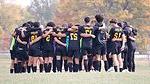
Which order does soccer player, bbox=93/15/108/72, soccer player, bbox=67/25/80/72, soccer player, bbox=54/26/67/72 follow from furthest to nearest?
soccer player, bbox=54/26/67/72
soccer player, bbox=67/25/80/72
soccer player, bbox=93/15/108/72

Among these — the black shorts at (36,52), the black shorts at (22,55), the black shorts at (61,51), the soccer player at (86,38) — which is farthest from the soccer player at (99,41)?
the black shorts at (22,55)

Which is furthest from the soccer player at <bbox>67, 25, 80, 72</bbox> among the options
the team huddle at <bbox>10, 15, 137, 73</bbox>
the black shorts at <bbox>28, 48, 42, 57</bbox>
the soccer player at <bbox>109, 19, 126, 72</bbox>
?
the soccer player at <bbox>109, 19, 126, 72</bbox>

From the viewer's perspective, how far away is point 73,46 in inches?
819

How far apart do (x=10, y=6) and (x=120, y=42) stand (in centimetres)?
6522

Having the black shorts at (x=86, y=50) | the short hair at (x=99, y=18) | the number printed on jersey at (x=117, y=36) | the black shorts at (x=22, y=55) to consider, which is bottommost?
the black shorts at (x=22, y=55)

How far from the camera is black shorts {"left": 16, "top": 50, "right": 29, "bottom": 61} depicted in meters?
21.3

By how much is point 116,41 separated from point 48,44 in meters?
2.47

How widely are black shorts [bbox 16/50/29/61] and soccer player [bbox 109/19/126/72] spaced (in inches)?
128

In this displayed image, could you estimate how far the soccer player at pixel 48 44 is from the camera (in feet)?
67.6

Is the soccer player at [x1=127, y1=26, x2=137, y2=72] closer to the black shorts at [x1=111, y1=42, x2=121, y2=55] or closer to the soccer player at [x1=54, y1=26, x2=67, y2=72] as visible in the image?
the black shorts at [x1=111, y1=42, x2=121, y2=55]

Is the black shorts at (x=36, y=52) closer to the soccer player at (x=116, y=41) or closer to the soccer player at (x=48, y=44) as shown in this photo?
the soccer player at (x=48, y=44)

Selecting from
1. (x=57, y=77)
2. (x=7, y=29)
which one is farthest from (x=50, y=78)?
(x=7, y=29)

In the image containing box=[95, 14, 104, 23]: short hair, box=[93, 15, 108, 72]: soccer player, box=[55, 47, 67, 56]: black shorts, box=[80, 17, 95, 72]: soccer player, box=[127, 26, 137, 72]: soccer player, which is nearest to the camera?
box=[95, 14, 104, 23]: short hair

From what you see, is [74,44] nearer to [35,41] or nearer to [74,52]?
[74,52]
